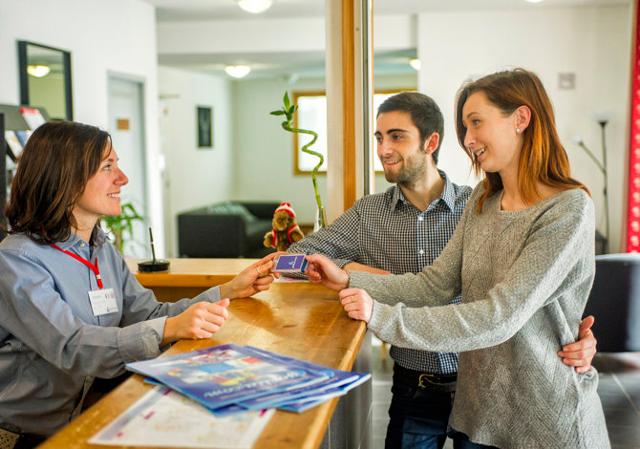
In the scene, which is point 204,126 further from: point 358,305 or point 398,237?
point 358,305

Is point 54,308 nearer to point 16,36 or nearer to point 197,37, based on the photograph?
point 16,36

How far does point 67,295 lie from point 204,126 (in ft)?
33.3

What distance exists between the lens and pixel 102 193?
1.86 m

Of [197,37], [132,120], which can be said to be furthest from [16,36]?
[197,37]

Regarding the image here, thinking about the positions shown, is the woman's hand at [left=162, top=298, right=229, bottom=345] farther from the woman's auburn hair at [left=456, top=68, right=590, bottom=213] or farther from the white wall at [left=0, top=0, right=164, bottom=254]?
the white wall at [left=0, top=0, right=164, bottom=254]

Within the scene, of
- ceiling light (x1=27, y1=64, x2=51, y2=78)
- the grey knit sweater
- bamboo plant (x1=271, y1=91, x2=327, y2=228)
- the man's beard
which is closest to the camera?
the grey knit sweater

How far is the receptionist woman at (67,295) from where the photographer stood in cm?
156

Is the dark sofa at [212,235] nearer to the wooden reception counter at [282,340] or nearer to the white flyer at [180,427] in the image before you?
the wooden reception counter at [282,340]

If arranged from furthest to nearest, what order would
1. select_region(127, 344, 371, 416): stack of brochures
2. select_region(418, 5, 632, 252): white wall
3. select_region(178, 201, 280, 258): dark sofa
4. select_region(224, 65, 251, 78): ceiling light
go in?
select_region(224, 65, 251, 78): ceiling light, select_region(178, 201, 280, 258): dark sofa, select_region(418, 5, 632, 252): white wall, select_region(127, 344, 371, 416): stack of brochures

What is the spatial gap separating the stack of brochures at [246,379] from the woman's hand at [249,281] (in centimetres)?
60

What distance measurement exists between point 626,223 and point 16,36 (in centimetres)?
518

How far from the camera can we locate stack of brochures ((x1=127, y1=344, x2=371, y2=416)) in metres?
1.10

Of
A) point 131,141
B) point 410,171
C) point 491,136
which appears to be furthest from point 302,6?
point 491,136

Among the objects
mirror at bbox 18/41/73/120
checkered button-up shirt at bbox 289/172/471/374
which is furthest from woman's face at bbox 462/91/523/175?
mirror at bbox 18/41/73/120
